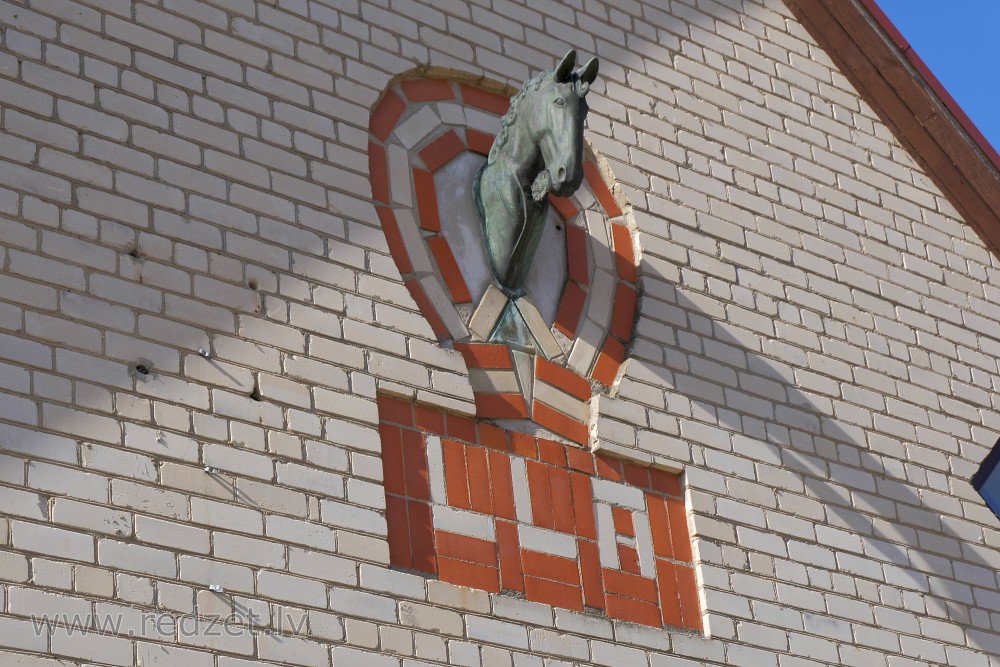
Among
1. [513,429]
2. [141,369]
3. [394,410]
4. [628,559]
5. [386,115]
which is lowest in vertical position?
[628,559]

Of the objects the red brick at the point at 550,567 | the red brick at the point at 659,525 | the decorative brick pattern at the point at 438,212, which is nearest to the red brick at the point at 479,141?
the decorative brick pattern at the point at 438,212

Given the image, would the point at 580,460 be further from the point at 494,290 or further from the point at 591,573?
the point at 494,290

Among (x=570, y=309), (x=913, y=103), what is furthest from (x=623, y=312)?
(x=913, y=103)

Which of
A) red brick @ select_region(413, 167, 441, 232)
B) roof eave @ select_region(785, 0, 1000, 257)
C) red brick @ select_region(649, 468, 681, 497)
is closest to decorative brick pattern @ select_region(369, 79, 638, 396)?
red brick @ select_region(413, 167, 441, 232)

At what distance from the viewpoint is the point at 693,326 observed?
8.01 m

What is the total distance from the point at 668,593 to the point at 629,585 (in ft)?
0.63

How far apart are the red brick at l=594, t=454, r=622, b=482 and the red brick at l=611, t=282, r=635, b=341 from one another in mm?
636

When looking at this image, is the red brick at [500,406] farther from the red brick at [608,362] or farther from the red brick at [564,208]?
the red brick at [564,208]

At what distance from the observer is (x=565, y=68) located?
22.8 ft

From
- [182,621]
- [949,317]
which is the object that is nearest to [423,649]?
[182,621]

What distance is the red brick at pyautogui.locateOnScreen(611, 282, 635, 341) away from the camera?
25.6 feet

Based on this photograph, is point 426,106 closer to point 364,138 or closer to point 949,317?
point 364,138

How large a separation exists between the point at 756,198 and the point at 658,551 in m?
2.16

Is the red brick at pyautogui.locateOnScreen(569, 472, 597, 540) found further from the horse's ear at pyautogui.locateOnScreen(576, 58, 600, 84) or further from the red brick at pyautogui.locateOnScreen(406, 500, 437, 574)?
the horse's ear at pyautogui.locateOnScreen(576, 58, 600, 84)
